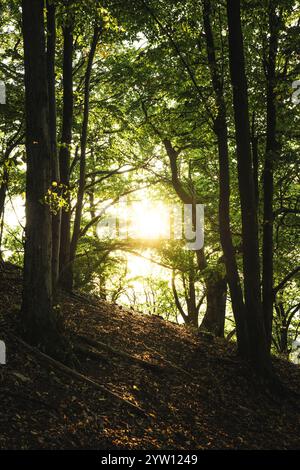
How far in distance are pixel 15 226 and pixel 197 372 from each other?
26527mm

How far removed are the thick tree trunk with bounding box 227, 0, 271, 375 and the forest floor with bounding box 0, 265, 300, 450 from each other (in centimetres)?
60

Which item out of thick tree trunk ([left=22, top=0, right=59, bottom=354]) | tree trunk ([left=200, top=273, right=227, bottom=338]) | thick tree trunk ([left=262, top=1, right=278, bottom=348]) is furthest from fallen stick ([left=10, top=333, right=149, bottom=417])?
tree trunk ([left=200, top=273, right=227, bottom=338])

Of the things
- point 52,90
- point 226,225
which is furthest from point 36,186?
point 226,225

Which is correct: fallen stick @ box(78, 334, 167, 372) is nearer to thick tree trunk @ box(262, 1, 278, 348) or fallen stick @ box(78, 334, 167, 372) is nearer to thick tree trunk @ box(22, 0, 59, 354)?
thick tree trunk @ box(22, 0, 59, 354)

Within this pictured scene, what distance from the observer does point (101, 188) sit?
1986 cm

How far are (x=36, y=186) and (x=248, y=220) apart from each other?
493cm

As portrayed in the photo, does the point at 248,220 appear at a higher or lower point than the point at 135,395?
higher

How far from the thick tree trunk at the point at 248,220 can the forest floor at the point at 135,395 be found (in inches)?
23.6

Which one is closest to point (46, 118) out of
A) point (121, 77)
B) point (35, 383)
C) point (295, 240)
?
point (35, 383)

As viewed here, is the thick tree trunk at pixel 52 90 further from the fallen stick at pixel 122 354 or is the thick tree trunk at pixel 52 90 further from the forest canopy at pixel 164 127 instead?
the fallen stick at pixel 122 354

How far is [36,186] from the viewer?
6.97 m

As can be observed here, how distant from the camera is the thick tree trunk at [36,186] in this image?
6898 mm

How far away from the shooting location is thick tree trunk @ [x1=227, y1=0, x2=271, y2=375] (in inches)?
364

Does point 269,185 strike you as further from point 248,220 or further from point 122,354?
point 122,354
